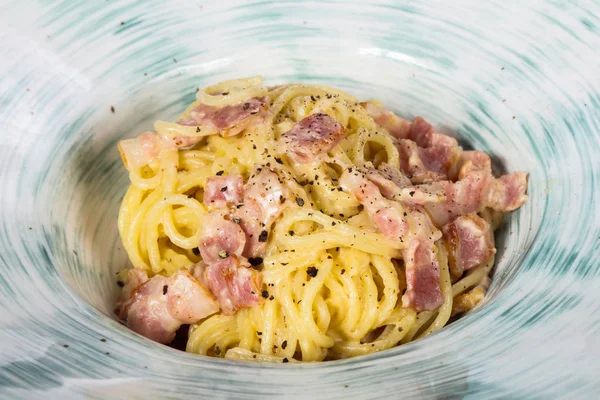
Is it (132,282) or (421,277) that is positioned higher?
(132,282)

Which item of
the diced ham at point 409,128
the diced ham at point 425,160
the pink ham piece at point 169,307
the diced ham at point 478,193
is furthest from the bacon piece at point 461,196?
the pink ham piece at point 169,307

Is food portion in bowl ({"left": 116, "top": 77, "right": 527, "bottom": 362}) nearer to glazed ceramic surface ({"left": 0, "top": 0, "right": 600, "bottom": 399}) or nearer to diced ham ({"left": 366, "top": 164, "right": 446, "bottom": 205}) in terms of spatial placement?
diced ham ({"left": 366, "top": 164, "right": 446, "bottom": 205})

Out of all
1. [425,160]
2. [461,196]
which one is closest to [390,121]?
[425,160]

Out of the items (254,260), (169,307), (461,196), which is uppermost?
(461,196)

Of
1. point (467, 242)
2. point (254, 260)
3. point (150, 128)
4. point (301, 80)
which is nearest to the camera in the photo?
point (254, 260)

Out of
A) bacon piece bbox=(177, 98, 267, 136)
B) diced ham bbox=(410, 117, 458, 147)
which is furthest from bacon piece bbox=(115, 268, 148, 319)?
diced ham bbox=(410, 117, 458, 147)

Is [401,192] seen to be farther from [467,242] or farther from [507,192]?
[507,192]

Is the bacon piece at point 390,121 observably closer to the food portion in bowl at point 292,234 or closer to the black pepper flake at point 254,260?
the food portion in bowl at point 292,234
